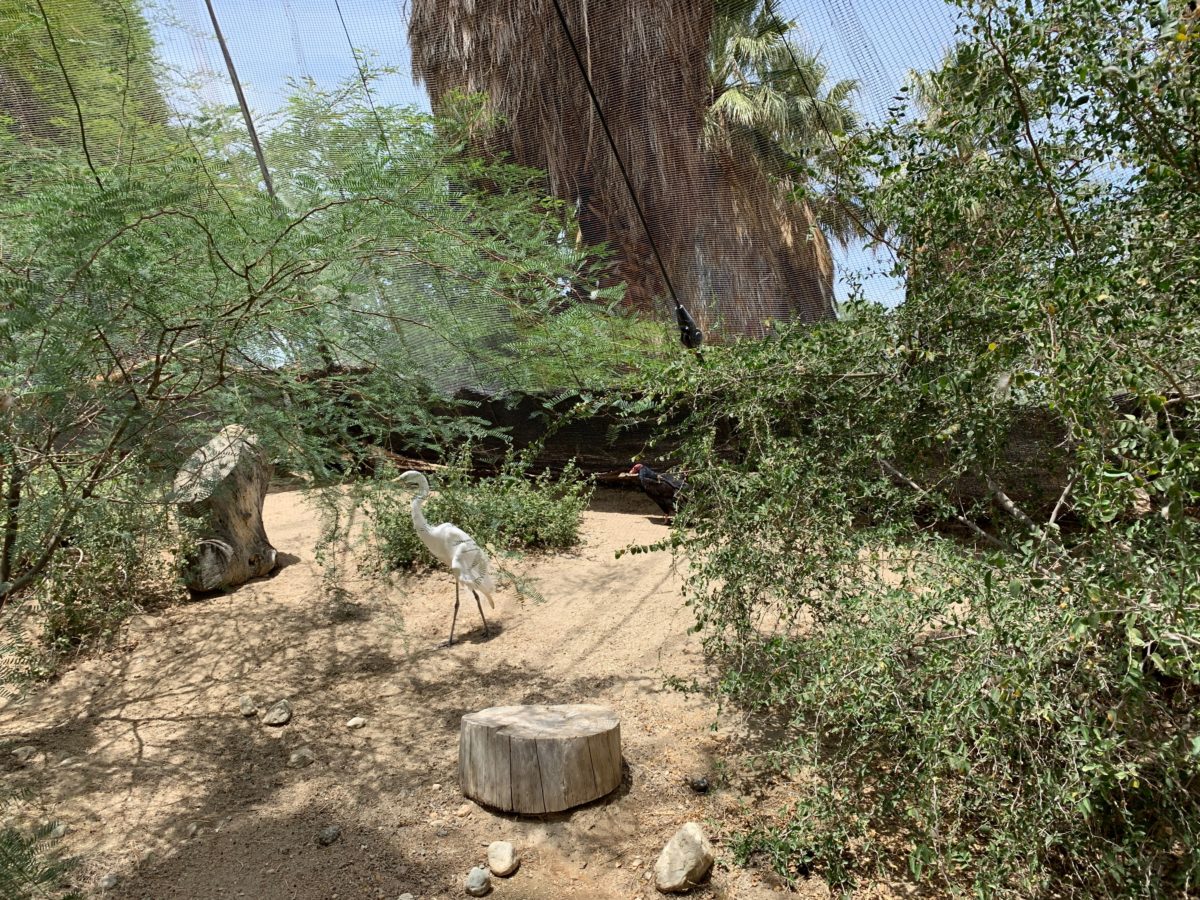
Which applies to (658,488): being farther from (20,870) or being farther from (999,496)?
(20,870)

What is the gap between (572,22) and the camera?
6.98 m

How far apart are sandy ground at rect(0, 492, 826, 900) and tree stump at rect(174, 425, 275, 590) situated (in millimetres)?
159

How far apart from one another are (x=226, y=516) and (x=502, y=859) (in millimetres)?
3193

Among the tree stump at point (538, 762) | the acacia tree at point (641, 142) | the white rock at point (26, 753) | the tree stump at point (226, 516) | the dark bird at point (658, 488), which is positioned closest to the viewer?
the tree stump at point (538, 762)

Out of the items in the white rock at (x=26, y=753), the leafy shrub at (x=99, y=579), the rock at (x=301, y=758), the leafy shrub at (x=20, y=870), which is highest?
the leafy shrub at (x=99, y=579)

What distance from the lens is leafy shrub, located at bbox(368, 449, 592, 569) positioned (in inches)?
194

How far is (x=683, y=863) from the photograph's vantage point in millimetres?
2658

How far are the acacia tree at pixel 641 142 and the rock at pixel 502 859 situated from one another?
4667 mm

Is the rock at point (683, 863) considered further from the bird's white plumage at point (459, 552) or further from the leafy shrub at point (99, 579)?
the leafy shrub at point (99, 579)

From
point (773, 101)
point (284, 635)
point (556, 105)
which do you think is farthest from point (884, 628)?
point (556, 105)

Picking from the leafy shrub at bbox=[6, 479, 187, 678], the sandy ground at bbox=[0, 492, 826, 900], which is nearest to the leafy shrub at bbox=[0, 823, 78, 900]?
the sandy ground at bbox=[0, 492, 826, 900]

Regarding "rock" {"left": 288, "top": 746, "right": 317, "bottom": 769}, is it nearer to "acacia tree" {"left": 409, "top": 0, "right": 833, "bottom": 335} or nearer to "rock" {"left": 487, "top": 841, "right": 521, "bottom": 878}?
"rock" {"left": 487, "top": 841, "right": 521, "bottom": 878}

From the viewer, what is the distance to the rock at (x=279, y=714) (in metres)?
→ 3.75

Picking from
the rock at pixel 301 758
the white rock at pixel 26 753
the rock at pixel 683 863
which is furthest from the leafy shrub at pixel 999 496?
the white rock at pixel 26 753
